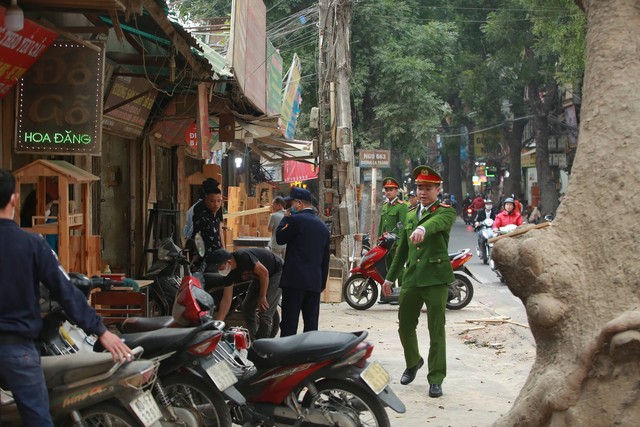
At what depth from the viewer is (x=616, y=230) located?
493 centimetres

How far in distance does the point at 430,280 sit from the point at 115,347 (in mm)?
3954

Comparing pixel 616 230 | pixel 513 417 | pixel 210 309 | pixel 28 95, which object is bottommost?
pixel 513 417

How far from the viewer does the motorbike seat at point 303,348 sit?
18.8ft

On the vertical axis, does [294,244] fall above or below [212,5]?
below

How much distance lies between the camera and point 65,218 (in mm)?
7535

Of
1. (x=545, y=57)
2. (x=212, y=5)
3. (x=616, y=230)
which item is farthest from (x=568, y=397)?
(x=545, y=57)

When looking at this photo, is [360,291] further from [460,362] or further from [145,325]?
[145,325]

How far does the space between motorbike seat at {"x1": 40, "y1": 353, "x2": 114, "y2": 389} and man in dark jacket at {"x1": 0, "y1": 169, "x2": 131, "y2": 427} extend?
276mm

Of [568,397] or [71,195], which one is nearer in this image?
[568,397]

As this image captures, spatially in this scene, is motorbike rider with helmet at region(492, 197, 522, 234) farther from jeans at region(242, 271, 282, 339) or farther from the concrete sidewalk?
jeans at region(242, 271, 282, 339)

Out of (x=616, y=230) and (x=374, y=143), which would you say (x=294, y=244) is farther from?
(x=374, y=143)

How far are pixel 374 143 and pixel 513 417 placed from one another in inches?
1147

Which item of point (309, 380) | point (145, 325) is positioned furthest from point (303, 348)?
point (145, 325)

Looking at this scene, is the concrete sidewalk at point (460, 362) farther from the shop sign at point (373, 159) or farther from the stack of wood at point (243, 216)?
the shop sign at point (373, 159)
